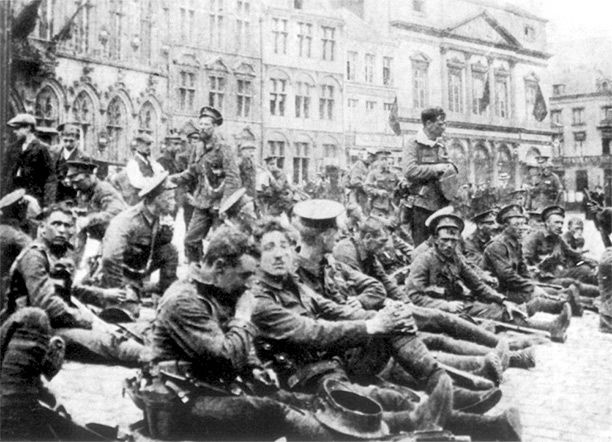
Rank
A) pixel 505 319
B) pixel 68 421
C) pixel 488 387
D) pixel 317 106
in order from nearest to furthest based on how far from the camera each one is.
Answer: pixel 68 421, pixel 488 387, pixel 505 319, pixel 317 106

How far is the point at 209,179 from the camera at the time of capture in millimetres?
7027

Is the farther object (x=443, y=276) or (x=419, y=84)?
(x=419, y=84)

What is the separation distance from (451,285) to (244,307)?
2.70m

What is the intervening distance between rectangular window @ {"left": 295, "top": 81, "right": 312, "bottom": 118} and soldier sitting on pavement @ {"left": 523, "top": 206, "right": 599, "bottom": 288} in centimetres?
370

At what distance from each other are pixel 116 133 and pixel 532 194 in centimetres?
637

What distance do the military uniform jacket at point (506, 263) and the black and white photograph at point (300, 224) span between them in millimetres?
28

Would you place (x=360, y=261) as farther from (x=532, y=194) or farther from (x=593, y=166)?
(x=593, y=166)

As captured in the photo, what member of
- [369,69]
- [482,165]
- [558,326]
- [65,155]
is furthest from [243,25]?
[558,326]

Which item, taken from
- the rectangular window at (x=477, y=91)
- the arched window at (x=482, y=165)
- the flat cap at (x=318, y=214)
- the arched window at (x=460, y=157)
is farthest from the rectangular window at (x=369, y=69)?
the flat cap at (x=318, y=214)

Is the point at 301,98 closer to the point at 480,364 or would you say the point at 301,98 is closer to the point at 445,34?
the point at 445,34

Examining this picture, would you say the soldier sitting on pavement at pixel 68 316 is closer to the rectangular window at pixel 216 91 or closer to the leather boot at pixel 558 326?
the leather boot at pixel 558 326

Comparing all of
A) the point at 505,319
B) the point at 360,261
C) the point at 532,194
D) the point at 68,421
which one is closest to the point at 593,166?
the point at 532,194

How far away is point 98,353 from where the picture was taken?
4.35 meters

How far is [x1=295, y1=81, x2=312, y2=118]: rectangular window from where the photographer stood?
966 cm
